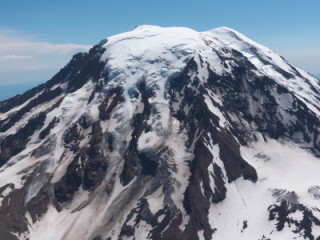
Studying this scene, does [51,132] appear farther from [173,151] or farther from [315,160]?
[315,160]

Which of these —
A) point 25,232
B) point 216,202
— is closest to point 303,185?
point 216,202

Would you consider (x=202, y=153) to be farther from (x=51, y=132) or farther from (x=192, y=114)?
(x=51, y=132)

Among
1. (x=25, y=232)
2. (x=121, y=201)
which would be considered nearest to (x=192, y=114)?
(x=121, y=201)

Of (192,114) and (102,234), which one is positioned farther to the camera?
(192,114)

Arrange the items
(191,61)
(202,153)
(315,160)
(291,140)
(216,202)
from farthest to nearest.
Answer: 1. (191,61)
2. (291,140)
3. (315,160)
4. (202,153)
5. (216,202)

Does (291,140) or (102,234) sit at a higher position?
(102,234)

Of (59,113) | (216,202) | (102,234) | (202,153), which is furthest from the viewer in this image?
(59,113)

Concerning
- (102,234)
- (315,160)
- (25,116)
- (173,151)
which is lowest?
(315,160)
